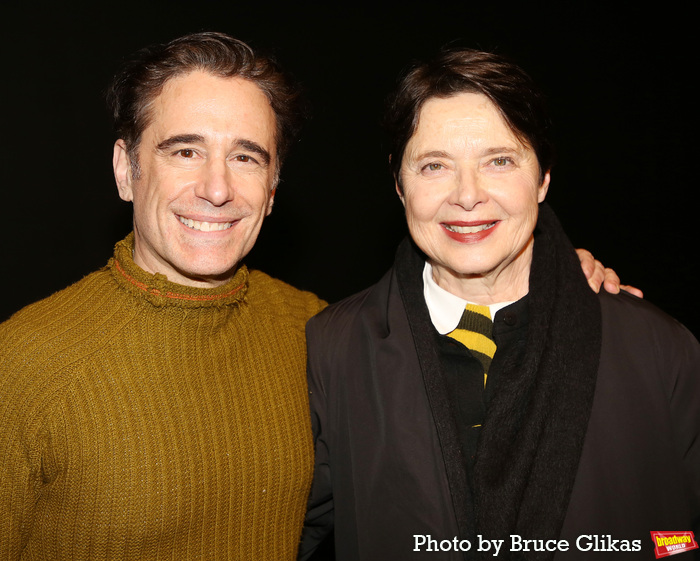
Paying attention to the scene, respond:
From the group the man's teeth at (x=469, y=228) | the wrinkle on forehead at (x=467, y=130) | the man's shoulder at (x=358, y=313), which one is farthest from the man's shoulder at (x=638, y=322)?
the man's shoulder at (x=358, y=313)

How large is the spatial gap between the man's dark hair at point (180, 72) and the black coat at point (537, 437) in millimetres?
844

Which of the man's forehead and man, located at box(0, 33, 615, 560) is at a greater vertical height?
the man's forehead

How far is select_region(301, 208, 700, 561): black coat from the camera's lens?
5.35 ft

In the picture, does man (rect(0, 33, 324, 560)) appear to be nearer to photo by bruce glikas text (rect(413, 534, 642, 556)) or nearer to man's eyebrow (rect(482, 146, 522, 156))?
photo by bruce glikas text (rect(413, 534, 642, 556))

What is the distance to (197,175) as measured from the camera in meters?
1.65

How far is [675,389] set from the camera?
169 centimetres

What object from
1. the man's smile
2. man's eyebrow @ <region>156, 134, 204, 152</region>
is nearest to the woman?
the man's smile

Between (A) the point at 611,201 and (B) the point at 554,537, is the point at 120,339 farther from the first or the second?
(A) the point at 611,201

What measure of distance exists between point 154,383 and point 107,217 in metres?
1.67

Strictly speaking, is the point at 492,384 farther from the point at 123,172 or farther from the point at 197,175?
the point at 123,172

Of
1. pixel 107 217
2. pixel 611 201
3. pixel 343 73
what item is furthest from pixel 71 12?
pixel 611 201

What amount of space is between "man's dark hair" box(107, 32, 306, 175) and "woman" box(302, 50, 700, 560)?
1.34 feet

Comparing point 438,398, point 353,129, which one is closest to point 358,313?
point 438,398

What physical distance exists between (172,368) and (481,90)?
1.20 m
